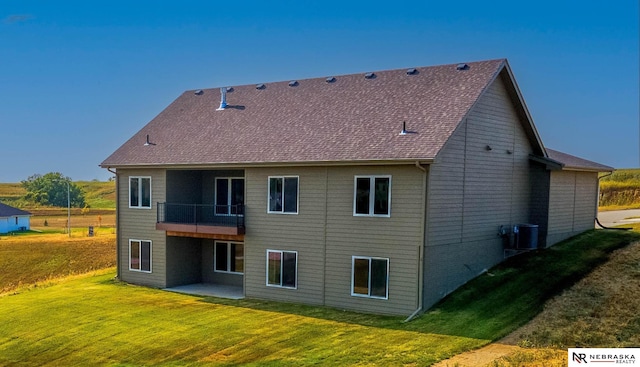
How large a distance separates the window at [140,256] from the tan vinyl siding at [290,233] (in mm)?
5727

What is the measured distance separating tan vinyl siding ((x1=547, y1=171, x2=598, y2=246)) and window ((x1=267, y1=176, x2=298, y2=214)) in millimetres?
10500

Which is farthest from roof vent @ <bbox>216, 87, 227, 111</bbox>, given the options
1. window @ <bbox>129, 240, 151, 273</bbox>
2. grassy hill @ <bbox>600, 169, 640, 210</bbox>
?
grassy hill @ <bbox>600, 169, 640, 210</bbox>

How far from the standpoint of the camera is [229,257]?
2317cm

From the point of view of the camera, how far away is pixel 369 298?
56.3 ft

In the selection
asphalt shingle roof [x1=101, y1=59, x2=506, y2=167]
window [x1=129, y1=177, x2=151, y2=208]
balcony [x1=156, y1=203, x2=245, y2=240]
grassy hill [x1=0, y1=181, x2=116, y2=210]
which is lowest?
grassy hill [x1=0, y1=181, x2=116, y2=210]

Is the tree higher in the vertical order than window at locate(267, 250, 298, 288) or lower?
lower

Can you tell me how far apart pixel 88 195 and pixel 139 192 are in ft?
375

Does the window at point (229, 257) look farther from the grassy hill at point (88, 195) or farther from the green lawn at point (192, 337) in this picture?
the grassy hill at point (88, 195)

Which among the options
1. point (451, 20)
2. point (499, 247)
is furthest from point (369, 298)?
point (451, 20)

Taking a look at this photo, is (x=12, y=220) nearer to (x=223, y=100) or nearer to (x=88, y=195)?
(x=223, y=100)

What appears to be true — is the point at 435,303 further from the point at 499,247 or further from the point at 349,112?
the point at 349,112

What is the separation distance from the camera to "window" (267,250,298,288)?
1897cm

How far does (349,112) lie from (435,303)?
7892 mm

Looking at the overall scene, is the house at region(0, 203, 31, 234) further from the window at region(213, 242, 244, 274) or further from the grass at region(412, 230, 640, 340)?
the grass at region(412, 230, 640, 340)
